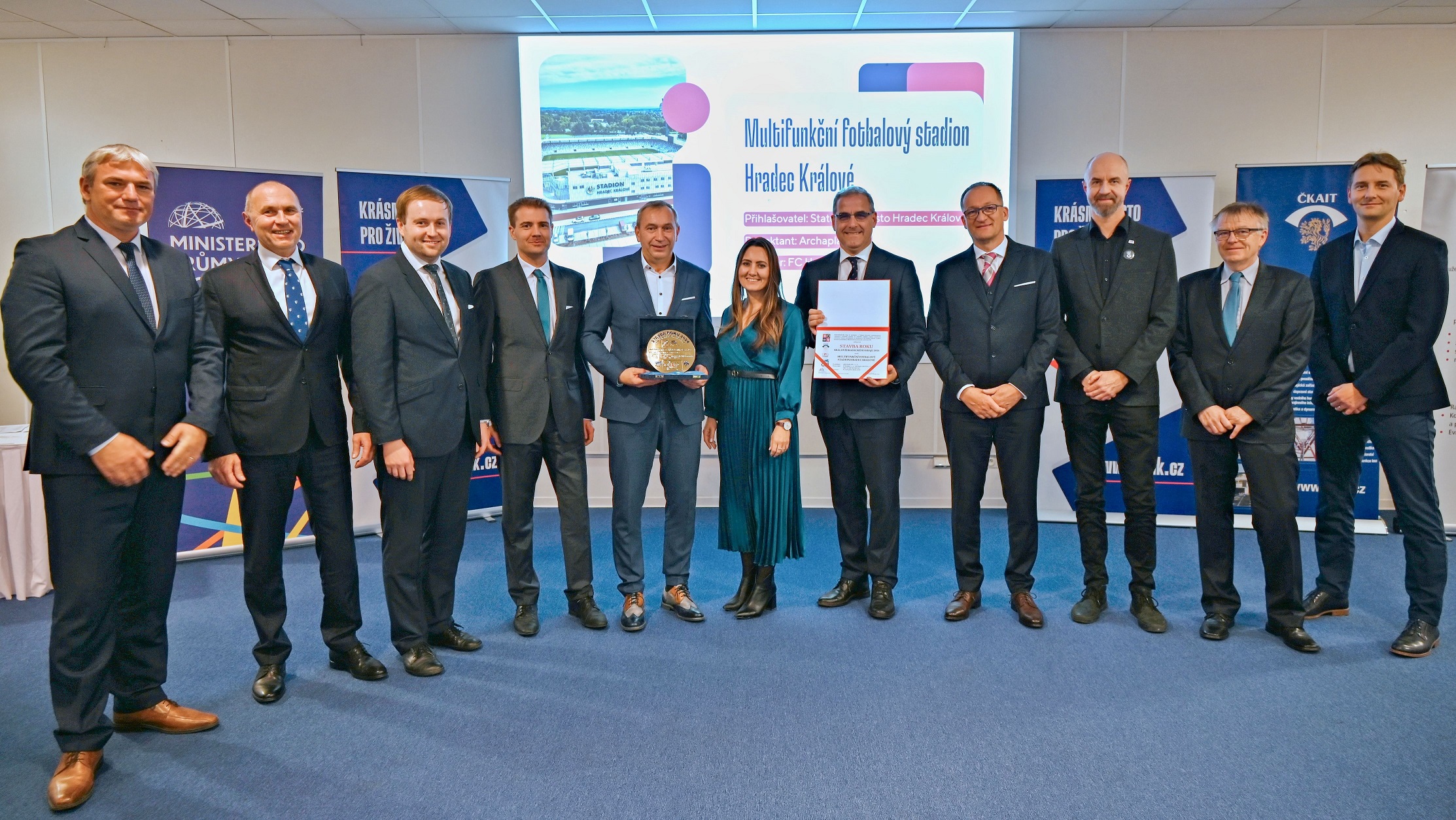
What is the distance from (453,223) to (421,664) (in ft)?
10.5

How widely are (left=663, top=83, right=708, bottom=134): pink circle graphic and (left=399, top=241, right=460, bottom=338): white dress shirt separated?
9.73ft

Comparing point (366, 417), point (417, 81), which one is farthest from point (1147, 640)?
point (417, 81)

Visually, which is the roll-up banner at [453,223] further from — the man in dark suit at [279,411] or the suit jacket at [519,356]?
the man in dark suit at [279,411]

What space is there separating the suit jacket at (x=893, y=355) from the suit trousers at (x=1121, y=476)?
73 cm

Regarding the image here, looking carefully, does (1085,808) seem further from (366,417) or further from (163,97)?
(163,97)

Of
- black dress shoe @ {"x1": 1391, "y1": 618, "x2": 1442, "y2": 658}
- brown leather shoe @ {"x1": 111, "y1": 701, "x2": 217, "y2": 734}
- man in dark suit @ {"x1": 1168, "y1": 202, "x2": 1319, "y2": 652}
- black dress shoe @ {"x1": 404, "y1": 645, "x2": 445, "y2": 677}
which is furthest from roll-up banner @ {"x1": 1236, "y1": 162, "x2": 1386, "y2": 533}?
brown leather shoe @ {"x1": 111, "y1": 701, "x2": 217, "y2": 734}

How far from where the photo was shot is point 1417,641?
3229 millimetres

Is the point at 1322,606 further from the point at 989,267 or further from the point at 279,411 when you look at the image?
the point at 279,411

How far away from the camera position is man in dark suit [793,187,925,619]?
3621mm

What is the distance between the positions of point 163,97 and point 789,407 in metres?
5.08

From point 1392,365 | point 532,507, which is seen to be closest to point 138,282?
point 532,507

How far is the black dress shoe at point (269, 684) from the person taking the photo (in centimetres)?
288

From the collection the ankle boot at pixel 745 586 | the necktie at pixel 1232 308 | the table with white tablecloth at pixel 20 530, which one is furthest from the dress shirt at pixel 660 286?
the table with white tablecloth at pixel 20 530

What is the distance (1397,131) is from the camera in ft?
18.2
